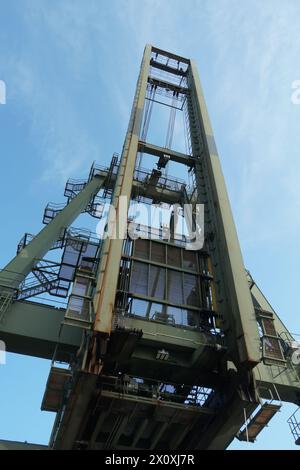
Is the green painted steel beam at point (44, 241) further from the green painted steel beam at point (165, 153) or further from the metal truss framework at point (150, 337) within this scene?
the green painted steel beam at point (165, 153)

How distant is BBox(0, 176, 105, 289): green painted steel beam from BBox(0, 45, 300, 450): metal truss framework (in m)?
0.06

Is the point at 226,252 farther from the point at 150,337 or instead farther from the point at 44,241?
the point at 44,241

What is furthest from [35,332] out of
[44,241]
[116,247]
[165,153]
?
[165,153]

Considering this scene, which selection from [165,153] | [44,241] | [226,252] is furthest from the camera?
[165,153]

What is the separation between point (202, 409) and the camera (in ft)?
38.9

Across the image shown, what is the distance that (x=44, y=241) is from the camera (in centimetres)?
1683

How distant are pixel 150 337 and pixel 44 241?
7.15m

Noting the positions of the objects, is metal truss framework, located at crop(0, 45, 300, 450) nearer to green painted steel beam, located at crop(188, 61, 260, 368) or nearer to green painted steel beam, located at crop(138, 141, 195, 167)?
green painted steel beam, located at crop(188, 61, 260, 368)

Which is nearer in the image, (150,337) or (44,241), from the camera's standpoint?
(150,337)

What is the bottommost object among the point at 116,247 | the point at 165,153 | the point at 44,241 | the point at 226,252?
the point at 116,247

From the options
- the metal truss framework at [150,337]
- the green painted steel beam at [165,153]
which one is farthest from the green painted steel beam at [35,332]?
the green painted steel beam at [165,153]

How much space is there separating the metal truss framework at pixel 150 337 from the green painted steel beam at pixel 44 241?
6 centimetres

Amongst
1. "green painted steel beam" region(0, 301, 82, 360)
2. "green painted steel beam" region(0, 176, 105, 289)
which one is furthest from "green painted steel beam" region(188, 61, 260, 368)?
"green painted steel beam" region(0, 176, 105, 289)

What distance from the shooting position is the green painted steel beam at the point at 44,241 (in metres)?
14.8
